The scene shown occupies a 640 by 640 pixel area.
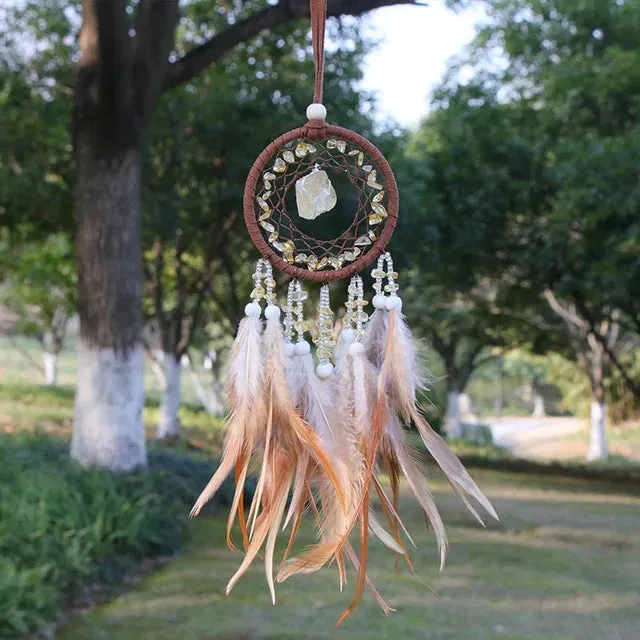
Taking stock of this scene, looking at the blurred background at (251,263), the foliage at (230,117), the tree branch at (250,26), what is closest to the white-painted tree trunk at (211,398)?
the blurred background at (251,263)

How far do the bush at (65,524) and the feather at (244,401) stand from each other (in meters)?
3.31

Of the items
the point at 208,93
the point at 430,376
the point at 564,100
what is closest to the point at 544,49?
the point at 564,100

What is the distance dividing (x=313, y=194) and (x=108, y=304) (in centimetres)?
517

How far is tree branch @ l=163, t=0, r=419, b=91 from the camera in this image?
14.6 feet

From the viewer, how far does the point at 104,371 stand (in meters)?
6.73

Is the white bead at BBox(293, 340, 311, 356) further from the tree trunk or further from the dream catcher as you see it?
the tree trunk

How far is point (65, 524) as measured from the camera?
5711 mm

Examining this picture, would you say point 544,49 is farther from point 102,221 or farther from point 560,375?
point 560,375

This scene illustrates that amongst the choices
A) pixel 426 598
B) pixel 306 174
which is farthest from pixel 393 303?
pixel 426 598

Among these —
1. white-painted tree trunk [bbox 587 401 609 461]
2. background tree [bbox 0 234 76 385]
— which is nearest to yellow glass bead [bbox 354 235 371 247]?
background tree [bbox 0 234 76 385]

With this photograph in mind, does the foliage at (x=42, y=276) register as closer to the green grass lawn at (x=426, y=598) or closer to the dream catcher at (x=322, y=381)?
the green grass lawn at (x=426, y=598)

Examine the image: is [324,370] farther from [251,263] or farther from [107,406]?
[251,263]

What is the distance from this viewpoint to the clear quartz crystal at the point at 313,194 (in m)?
1.77

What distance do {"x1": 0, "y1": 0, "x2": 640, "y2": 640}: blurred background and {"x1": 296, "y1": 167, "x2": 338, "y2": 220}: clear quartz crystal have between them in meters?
0.49
